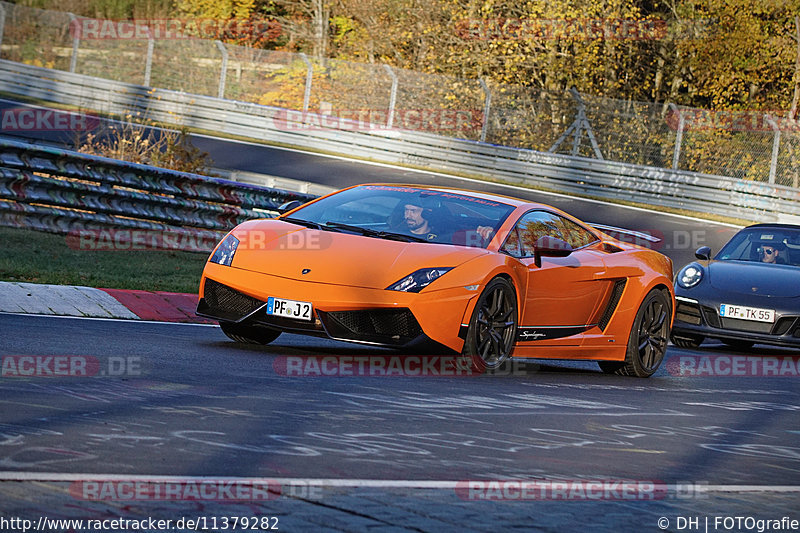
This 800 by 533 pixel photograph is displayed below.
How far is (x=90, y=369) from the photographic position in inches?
277

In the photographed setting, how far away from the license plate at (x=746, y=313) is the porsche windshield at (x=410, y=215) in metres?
4.27

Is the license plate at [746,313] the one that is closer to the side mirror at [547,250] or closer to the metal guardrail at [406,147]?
the side mirror at [547,250]

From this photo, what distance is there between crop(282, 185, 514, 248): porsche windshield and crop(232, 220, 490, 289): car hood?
0.76 ft

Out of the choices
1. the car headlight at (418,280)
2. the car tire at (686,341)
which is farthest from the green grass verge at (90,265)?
the car tire at (686,341)

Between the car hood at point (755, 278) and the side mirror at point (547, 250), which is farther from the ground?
the side mirror at point (547, 250)

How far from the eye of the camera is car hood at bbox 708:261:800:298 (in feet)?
42.3

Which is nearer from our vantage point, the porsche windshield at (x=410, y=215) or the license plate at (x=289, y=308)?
the license plate at (x=289, y=308)

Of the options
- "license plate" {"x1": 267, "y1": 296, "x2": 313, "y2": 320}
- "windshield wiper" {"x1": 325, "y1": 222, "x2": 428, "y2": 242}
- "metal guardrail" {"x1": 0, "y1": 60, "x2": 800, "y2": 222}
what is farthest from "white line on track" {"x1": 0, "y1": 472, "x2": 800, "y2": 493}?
"metal guardrail" {"x1": 0, "y1": 60, "x2": 800, "y2": 222}

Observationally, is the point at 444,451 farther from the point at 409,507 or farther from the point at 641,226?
the point at 641,226

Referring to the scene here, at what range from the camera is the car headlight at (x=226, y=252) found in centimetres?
865

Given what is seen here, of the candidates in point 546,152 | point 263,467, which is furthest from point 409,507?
point 546,152

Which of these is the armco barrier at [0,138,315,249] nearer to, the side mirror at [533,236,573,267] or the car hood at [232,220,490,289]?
the car hood at [232,220,490,289]

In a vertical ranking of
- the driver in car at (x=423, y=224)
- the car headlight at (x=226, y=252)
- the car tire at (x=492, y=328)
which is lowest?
the car tire at (x=492, y=328)

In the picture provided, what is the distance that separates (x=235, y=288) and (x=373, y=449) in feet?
10.5
